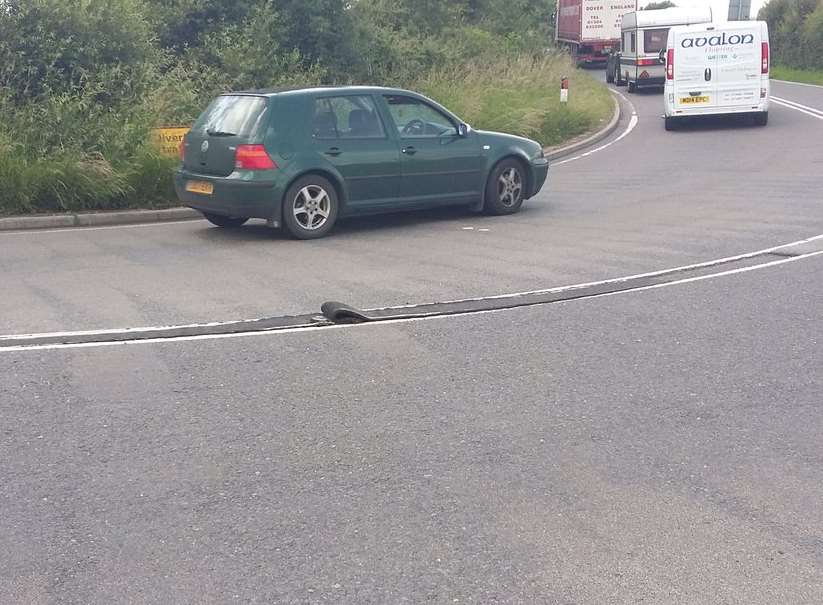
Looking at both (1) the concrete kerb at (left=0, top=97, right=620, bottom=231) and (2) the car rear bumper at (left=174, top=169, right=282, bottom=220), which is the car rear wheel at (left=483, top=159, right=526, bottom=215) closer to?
(2) the car rear bumper at (left=174, top=169, right=282, bottom=220)

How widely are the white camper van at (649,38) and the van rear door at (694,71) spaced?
12134mm

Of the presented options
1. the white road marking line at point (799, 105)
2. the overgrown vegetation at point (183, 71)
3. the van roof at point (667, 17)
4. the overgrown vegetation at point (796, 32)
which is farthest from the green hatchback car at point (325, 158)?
the overgrown vegetation at point (796, 32)

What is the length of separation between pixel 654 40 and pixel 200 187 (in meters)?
28.8

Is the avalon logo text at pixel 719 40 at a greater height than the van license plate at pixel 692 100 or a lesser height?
greater

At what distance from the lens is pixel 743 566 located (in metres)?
4.36

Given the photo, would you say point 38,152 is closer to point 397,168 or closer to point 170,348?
point 397,168

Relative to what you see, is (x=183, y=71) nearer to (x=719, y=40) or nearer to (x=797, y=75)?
(x=719, y=40)

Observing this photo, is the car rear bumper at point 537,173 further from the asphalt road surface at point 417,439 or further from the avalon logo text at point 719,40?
the avalon logo text at point 719,40

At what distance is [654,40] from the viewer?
38062 millimetres

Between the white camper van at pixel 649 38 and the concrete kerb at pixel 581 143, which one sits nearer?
the concrete kerb at pixel 581 143

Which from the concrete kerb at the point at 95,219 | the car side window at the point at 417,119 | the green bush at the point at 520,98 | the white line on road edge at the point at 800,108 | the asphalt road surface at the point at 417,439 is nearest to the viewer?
the asphalt road surface at the point at 417,439

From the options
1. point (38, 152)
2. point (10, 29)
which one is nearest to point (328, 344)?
point (38, 152)

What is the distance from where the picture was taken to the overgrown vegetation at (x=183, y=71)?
48.2ft

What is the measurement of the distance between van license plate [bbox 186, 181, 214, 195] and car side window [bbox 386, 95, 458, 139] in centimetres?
224
